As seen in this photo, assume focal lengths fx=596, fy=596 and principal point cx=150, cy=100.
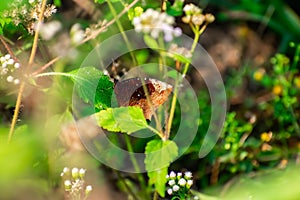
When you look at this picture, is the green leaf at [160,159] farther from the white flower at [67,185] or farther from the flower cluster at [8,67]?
the flower cluster at [8,67]

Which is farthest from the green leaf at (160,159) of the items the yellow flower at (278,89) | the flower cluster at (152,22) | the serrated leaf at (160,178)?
the yellow flower at (278,89)

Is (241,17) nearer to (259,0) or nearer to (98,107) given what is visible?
(259,0)

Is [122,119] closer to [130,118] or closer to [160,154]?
[130,118]

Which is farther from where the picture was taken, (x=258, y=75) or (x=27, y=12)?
(x=258, y=75)

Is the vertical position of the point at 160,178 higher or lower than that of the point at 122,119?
lower

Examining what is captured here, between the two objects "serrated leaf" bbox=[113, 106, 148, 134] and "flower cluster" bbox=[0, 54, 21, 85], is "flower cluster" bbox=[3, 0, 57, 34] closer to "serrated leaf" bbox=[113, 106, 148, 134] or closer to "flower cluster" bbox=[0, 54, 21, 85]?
"flower cluster" bbox=[0, 54, 21, 85]

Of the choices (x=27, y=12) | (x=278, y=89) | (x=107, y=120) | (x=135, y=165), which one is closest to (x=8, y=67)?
(x=27, y=12)
